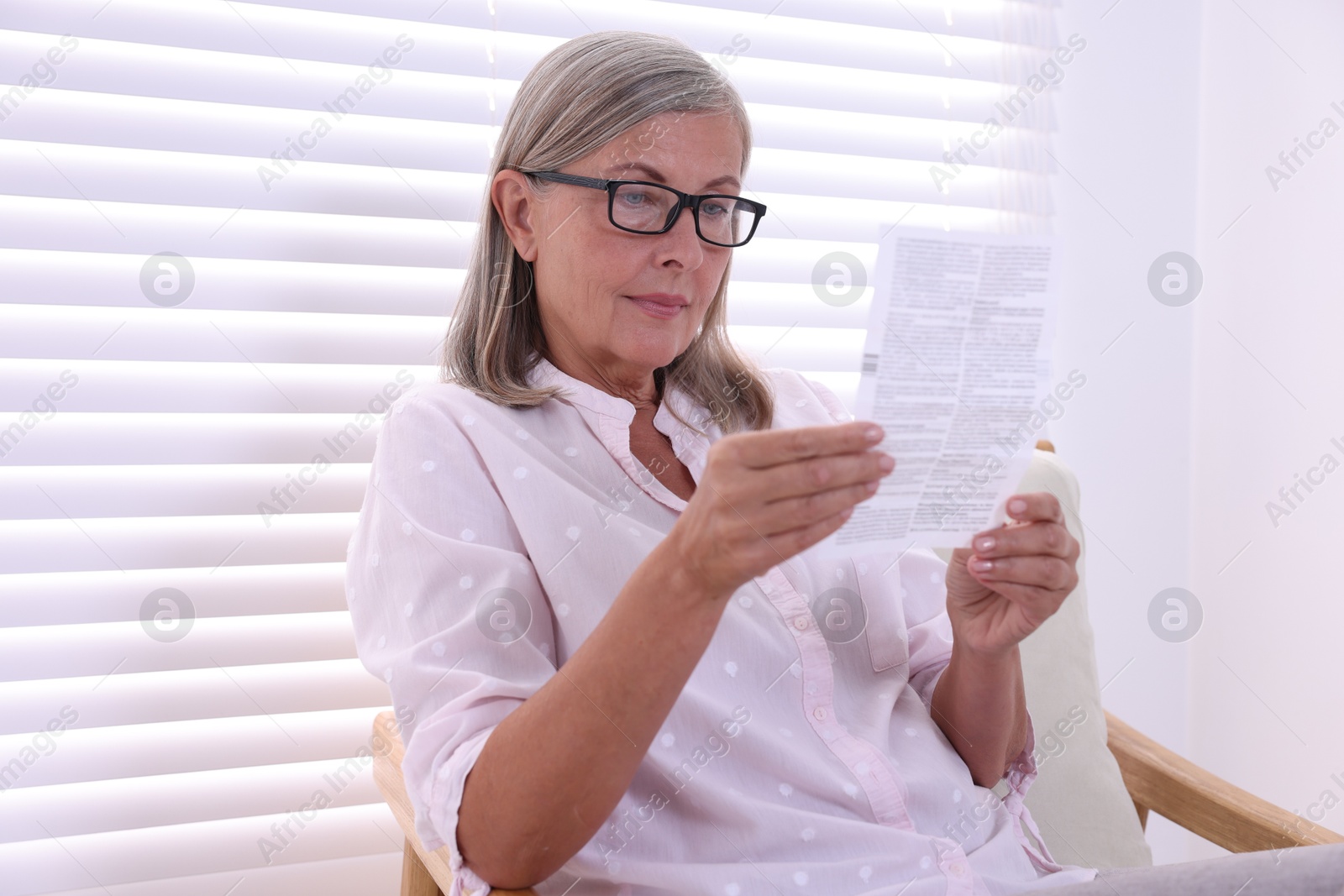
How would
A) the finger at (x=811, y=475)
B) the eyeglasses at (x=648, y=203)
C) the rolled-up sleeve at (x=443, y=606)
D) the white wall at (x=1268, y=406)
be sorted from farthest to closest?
1. the white wall at (x=1268, y=406)
2. the eyeglasses at (x=648, y=203)
3. the rolled-up sleeve at (x=443, y=606)
4. the finger at (x=811, y=475)

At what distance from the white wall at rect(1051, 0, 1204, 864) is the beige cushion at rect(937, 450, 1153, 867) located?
554 mm

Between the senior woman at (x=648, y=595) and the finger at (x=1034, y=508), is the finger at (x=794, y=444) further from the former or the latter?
the finger at (x=1034, y=508)

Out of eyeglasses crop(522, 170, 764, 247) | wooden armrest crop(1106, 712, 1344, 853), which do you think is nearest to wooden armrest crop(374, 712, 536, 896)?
eyeglasses crop(522, 170, 764, 247)

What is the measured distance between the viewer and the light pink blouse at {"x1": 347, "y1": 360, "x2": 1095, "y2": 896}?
3.23 feet

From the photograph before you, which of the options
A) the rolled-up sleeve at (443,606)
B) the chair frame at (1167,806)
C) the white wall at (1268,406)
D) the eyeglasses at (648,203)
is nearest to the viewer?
the rolled-up sleeve at (443,606)

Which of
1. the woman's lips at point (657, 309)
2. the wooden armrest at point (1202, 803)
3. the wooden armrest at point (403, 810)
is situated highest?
the woman's lips at point (657, 309)

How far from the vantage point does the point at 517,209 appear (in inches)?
48.6

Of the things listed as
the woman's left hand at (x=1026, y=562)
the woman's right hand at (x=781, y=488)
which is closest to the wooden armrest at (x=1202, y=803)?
the woman's left hand at (x=1026, y=562)

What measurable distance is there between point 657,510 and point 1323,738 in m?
1.51

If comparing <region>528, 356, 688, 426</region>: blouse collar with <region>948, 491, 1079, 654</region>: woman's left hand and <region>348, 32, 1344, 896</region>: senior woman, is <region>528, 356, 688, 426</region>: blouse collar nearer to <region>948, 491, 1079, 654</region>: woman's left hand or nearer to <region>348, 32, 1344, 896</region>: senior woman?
<region>348, 32, 1344, 896</region>: senior woman

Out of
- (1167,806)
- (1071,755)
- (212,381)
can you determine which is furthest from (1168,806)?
(212,381)

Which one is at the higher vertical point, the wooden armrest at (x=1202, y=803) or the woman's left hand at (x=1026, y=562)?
the woman's left hand at (x=1026, y=562)

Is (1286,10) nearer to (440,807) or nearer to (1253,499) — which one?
(1253,499)

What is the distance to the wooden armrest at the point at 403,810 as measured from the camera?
1152mm
